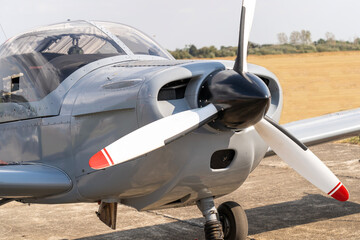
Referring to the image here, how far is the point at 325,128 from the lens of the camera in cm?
693

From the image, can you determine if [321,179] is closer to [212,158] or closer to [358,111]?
[212,158]

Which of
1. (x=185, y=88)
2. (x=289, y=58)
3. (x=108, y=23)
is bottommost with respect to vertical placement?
(x=289, y=58)

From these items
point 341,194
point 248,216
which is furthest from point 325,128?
point 341,194

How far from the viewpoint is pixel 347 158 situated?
12445mm

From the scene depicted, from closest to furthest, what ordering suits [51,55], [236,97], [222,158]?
[236,97], [222,158], [51,55]

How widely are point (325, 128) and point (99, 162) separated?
3675 millimetres

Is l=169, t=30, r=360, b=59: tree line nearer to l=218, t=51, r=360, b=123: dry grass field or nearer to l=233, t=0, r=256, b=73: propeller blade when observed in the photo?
l=218, t=51, r=360, b=123: dry grass field

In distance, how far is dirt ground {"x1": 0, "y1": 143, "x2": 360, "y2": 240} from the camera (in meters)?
7.14

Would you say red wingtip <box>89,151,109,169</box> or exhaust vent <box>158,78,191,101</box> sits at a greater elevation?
exhaust vent <box>158,78,191,101</box>

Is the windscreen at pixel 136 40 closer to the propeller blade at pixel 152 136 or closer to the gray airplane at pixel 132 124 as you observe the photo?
the gray airplane at pixel 132 124

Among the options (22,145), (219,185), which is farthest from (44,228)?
(219,185)

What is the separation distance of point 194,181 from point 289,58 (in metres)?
40.8

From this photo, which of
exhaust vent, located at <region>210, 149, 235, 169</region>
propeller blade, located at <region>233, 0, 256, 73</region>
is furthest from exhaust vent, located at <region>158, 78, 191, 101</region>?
exhaust vent, located at <region>210, 149, 235, 169</region>

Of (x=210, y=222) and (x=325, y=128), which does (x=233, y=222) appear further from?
(x=325, y=128)
